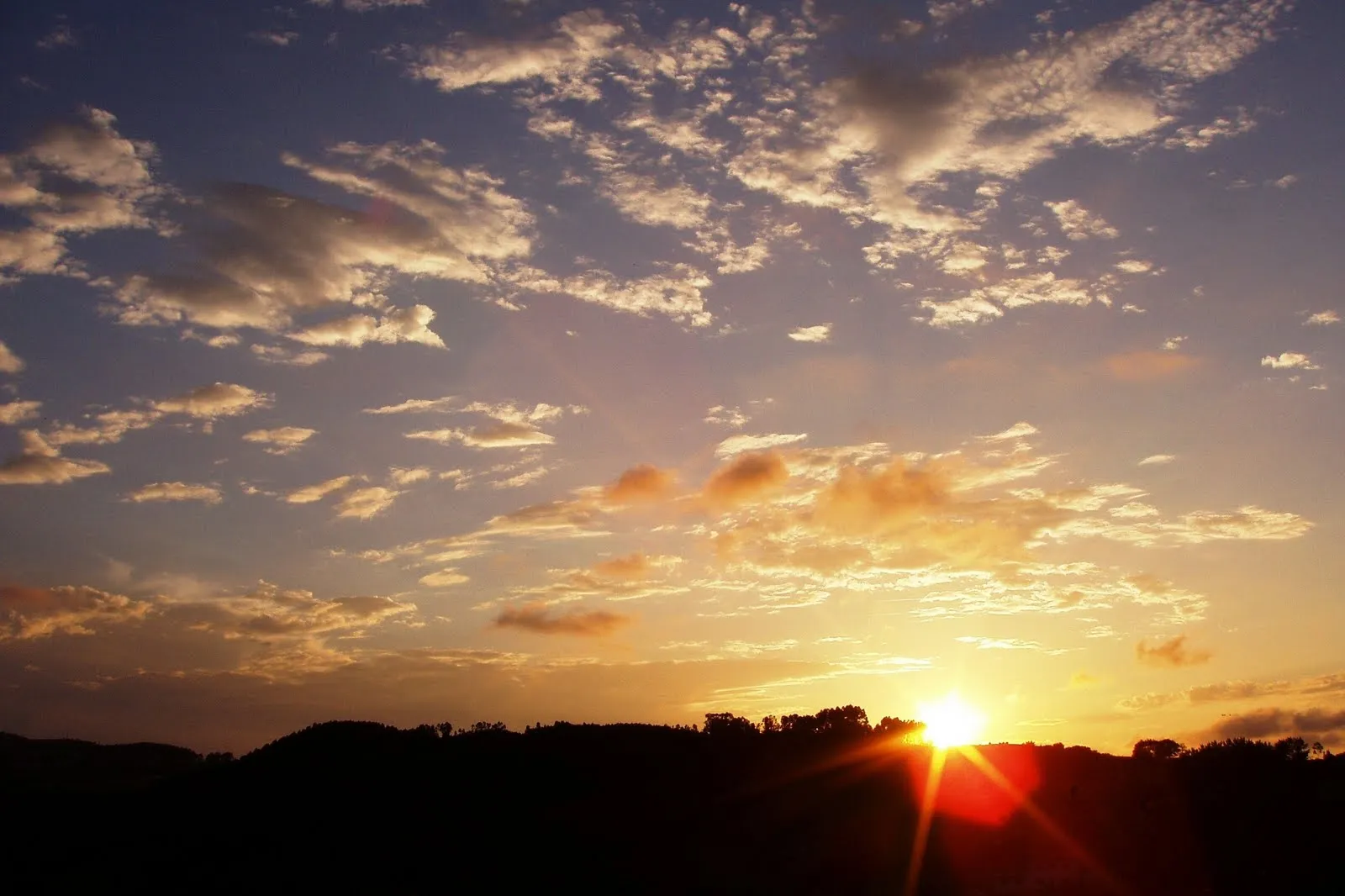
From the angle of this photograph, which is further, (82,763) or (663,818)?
(82,763)

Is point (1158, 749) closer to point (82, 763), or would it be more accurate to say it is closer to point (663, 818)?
point (663, 818)

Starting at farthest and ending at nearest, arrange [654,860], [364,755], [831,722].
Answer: [831,722] → [364,755] → [654,860]

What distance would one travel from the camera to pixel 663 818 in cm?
4200

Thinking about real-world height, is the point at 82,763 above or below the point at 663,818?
above

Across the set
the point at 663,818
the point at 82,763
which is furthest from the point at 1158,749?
the point at 82,763

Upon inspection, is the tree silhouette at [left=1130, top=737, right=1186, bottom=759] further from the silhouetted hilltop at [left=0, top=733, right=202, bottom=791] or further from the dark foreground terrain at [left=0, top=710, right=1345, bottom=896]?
the silhouetted hilltop at [left=0, top=733, right=202, bottom=791]

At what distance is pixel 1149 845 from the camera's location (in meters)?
43.5

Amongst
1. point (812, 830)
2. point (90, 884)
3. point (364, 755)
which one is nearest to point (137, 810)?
point (90, 884)

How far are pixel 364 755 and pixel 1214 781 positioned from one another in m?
35.7

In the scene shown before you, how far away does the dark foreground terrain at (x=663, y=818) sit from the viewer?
38094 mm

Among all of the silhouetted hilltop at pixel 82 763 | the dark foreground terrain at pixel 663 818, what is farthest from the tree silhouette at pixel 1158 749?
the silhouetted hilltop at pixel 82 763

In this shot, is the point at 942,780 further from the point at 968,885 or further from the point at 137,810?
the point at 137,810

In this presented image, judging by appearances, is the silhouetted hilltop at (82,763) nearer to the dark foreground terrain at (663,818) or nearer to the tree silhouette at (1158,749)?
the dark foreground terrain at (663,818)

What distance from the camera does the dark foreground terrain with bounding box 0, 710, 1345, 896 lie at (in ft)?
125
